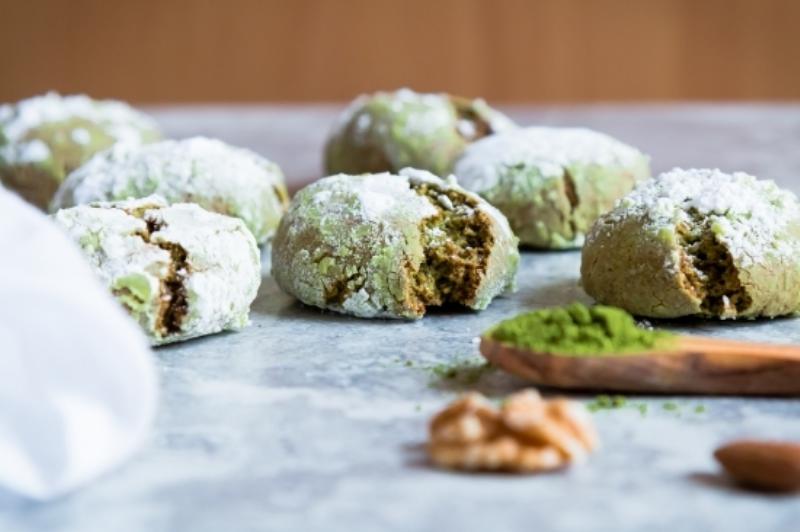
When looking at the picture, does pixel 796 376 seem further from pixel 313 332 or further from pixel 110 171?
pixel 110 171

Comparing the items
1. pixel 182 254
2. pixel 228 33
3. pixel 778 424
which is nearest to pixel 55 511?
pixel 182 254

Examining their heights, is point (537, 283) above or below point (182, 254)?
below

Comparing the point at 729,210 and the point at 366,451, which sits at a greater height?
the point at 729,210

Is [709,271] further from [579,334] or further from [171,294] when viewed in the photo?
[171,294]

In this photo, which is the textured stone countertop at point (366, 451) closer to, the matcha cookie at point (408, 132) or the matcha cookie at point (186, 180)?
the matcha cookie at point (186, 180)

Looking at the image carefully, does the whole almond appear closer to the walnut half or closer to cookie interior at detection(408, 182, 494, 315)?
the walnut half

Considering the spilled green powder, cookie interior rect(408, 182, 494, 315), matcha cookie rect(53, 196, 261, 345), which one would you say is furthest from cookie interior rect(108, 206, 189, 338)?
the spilled green powder

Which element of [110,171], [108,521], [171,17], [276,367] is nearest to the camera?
[108,521]

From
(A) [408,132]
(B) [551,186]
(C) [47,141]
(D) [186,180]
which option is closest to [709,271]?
(B) [551,186]
